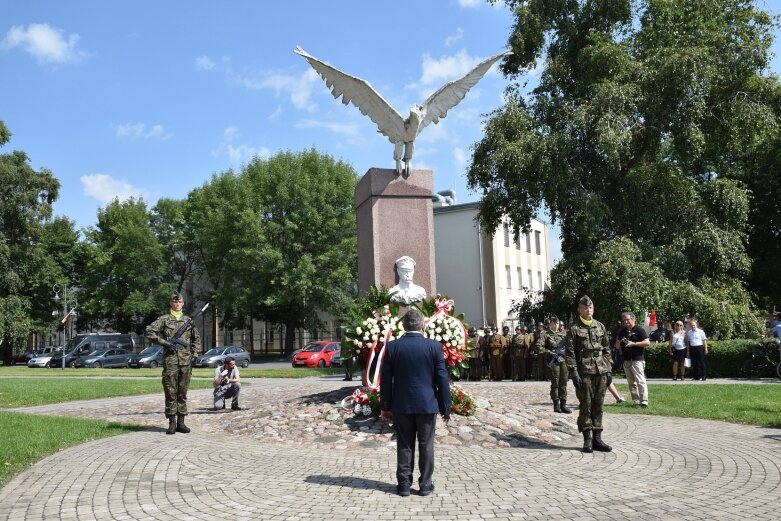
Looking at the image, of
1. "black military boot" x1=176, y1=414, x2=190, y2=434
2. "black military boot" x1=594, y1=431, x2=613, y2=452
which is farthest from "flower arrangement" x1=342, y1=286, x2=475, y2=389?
"black military boot" x1=176, y1=414, x2=190, y2=434

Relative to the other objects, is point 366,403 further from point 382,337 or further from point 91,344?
point 91,344

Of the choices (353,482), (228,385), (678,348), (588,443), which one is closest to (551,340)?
(588,443)

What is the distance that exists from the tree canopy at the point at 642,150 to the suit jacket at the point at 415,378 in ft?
51.0

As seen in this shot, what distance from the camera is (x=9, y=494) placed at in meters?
6.20

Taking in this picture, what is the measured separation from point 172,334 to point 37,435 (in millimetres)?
2188

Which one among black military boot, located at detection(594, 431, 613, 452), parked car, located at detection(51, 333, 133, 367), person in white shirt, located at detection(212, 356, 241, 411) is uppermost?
parked car, located at detection(51, 333, 133, 367)

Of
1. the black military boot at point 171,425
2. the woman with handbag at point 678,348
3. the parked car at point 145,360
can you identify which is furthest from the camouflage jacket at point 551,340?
the parked car at point 145,360

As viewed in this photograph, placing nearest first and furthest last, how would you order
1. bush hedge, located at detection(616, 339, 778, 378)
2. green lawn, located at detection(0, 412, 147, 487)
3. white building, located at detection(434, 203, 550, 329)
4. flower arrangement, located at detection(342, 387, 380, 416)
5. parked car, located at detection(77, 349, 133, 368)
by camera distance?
green lawn, located at detection(0, 412, 147, 487) < flower arrangement, located at detection(342, 387, 380, 416) < bush hedge, located at detection(616, 339, 778, 378) < parked car, located at detection(77, 349, 133, 368) < white building, located at detection(434, 203, 550, 329)

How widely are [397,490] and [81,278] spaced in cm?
5625

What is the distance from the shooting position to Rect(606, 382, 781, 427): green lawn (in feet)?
35.9

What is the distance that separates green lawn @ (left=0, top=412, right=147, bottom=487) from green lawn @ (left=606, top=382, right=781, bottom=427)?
336 inches

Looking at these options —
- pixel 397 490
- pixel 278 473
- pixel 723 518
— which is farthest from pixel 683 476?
pixel 278 473

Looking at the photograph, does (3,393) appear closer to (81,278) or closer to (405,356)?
(405,356)

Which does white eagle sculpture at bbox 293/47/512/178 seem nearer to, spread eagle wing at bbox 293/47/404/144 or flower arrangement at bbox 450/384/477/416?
spread eagle wing at bbox 293/47/404/144
